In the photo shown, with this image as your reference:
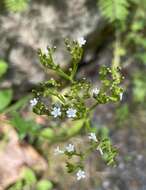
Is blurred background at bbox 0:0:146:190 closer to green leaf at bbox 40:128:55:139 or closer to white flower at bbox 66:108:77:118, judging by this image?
green leaf at bbox 40:128:55:139

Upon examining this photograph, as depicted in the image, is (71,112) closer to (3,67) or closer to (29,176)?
(29,176)

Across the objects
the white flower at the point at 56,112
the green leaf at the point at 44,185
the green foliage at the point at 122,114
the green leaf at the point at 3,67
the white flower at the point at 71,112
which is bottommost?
the green leaf at the point at 44,185

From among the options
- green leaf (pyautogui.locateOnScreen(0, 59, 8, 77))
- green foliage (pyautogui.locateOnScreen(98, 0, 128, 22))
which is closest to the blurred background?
green leaf (pyautogui.locateOnScreen(0, 59, 8, 77))

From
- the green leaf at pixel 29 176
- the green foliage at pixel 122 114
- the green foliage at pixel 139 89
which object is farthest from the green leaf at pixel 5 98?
the green foliage at pixel 139 89

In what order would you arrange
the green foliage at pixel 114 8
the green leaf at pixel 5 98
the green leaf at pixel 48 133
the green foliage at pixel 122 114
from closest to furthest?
the green foliage at pixel 114 8 → the green leaf at pixel 5 98 → the green leaf at pixel 48 133 → the green foliage at pixel 122 114

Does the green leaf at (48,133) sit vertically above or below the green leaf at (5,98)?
below

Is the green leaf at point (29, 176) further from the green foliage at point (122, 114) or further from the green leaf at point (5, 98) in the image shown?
the green foliage at point (122, 114)

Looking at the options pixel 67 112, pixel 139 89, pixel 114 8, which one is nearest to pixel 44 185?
pixel 139 89
